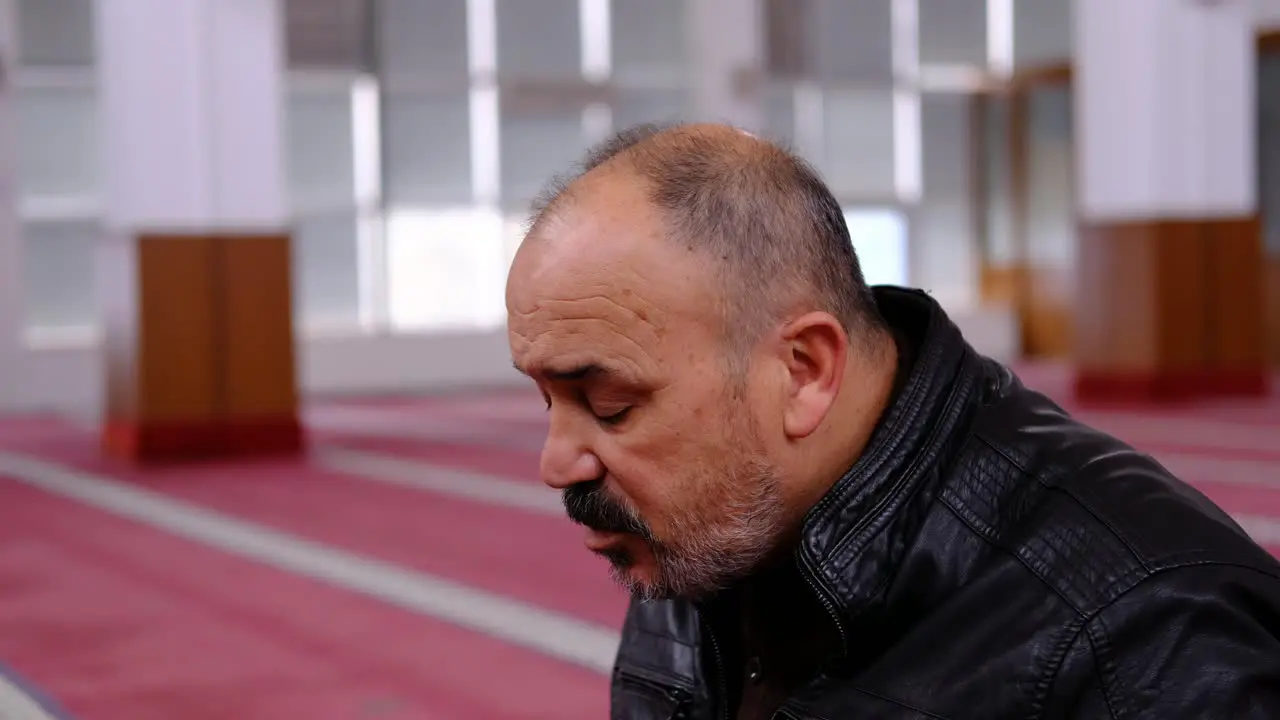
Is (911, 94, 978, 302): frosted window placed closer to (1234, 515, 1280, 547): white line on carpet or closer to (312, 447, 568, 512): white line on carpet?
(312, 447, 568, 512): white line on carpet

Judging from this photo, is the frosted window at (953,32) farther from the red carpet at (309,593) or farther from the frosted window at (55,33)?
the frosted window at (55,33)

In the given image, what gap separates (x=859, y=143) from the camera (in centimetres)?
1569

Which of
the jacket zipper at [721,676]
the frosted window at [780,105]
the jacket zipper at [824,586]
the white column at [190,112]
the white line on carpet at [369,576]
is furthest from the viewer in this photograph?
the frosted window at [780,105]

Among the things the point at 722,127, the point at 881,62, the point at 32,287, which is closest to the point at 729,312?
the point at 722,127

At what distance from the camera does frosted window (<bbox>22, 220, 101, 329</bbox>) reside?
43.1ft

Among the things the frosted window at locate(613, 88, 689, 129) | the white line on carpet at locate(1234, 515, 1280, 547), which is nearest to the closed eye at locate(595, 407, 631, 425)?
the white line on carpet at locate(1234, 515, 1280, 547)

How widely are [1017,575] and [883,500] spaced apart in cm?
15

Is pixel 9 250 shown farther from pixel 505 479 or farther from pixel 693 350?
pixel 693 350

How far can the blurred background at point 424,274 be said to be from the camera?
459 cm

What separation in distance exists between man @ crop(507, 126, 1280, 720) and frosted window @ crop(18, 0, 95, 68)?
497 inches

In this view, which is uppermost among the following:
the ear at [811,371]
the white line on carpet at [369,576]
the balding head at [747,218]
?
the balding head at [747,218]

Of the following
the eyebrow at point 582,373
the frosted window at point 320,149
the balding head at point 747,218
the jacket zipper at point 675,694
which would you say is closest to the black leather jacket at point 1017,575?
the balding head at point 747,218

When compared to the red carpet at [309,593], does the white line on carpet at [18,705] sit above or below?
above

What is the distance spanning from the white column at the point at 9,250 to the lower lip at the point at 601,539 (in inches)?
481
